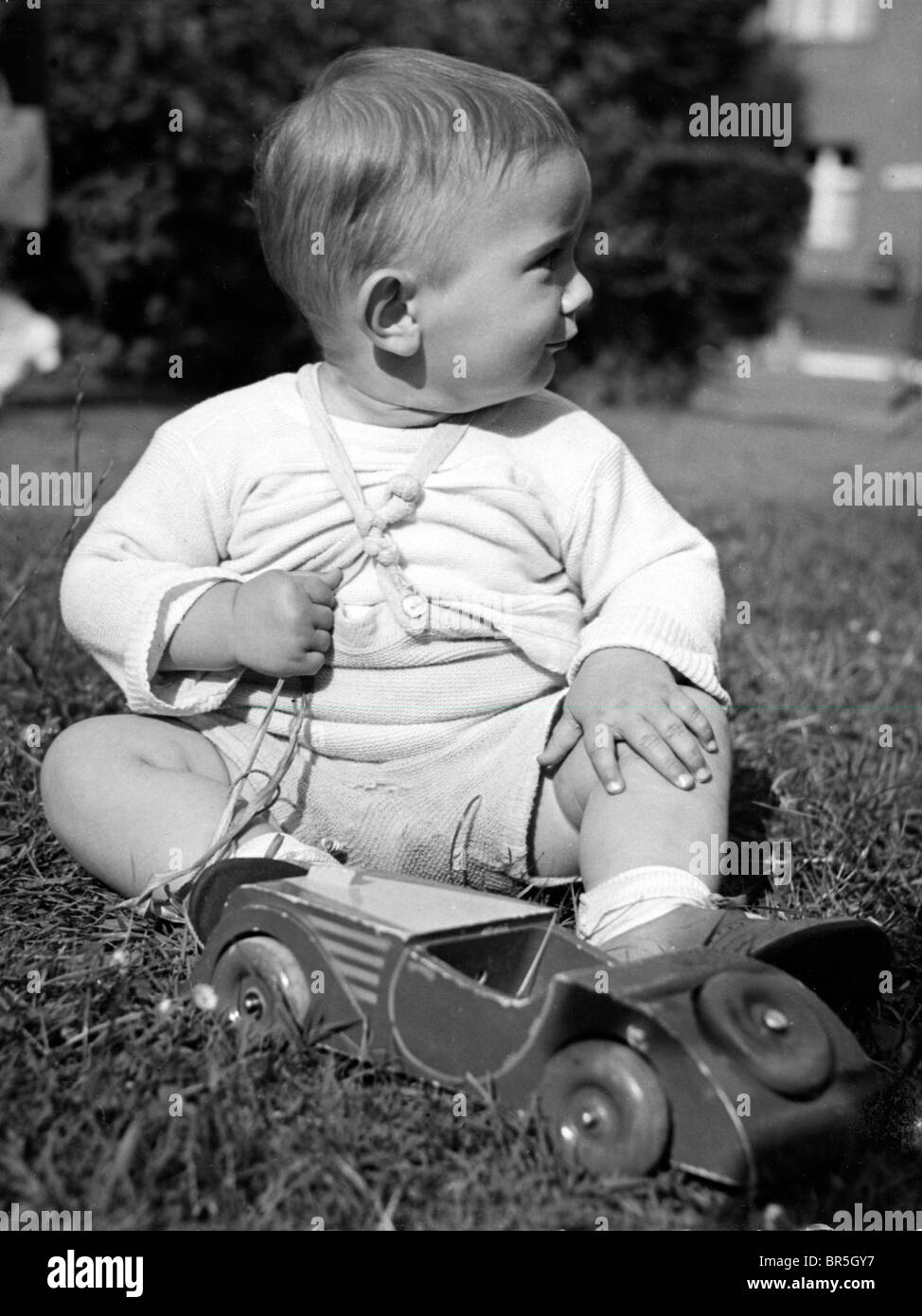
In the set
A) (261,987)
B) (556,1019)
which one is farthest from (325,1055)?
(556,1019)

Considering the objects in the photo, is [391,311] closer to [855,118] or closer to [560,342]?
[560,342]

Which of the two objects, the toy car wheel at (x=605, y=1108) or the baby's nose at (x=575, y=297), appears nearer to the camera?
the toy car wheel at (x=605, y=1108)

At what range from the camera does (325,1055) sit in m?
1.58

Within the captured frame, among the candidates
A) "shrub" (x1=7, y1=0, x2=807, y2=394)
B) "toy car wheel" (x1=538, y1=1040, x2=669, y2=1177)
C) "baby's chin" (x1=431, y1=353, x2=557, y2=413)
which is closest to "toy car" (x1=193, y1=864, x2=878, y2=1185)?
"toy car wheel" (x1=538, y1=1040, x2=669, y2=1177)

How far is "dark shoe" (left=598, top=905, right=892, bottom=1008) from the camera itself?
5.25 ft

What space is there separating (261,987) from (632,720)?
571mm

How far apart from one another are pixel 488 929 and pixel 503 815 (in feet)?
1.50

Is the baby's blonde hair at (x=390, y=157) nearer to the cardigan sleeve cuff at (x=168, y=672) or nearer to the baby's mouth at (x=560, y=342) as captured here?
the baby's mouth at (x=560, y=342)

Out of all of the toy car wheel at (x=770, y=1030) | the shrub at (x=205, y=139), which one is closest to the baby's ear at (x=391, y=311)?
the toy car wheel at (x=770, y=1030)

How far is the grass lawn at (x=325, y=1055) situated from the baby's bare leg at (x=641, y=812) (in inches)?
11.9

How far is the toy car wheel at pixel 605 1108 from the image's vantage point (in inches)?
53.4

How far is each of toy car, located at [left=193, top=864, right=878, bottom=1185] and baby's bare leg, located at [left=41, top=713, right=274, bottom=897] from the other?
0.72ft

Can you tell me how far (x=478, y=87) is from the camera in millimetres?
2027

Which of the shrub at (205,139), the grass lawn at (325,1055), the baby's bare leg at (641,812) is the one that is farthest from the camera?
the shrub at (205,139)
